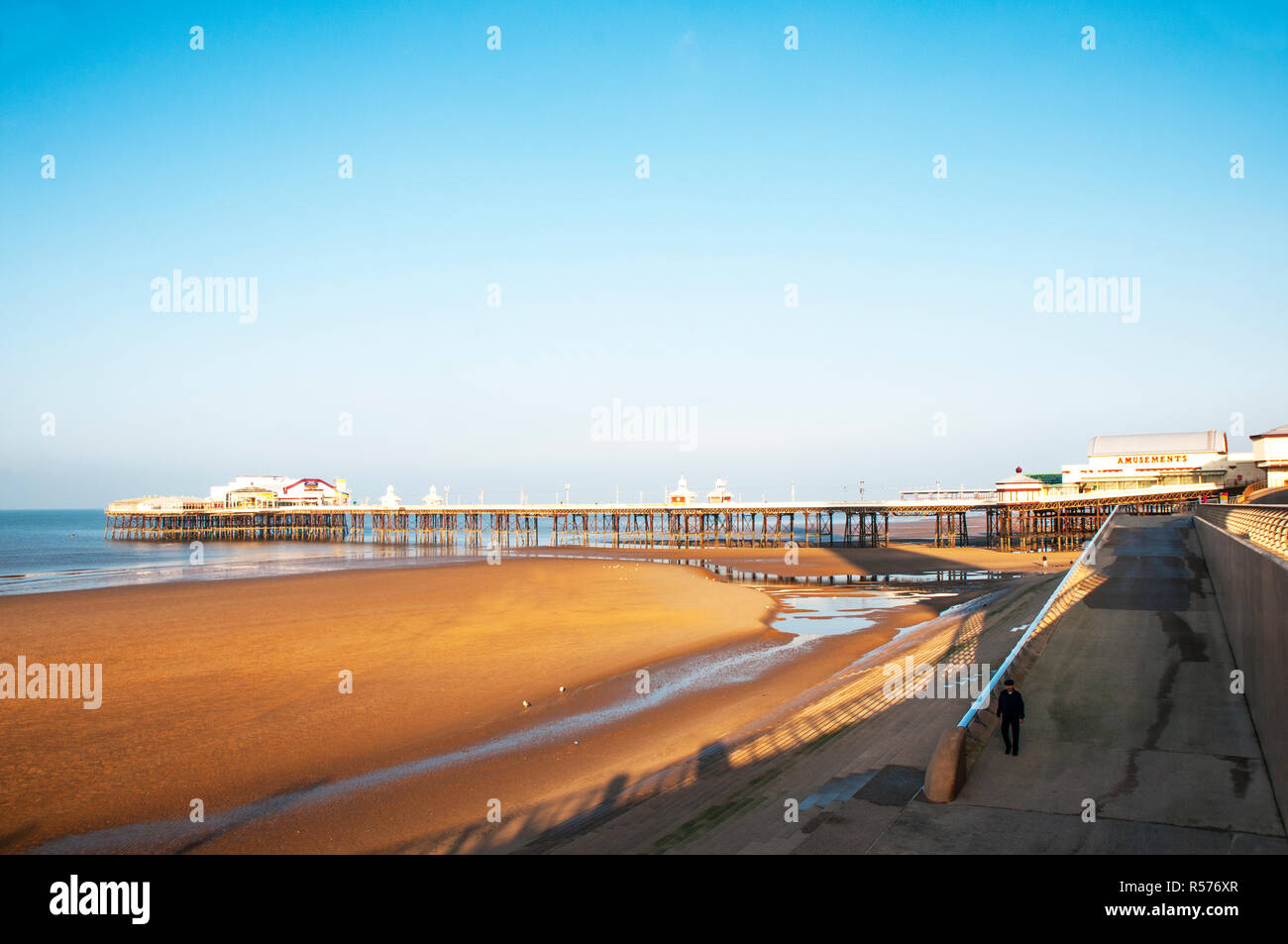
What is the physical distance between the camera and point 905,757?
34.3 feet

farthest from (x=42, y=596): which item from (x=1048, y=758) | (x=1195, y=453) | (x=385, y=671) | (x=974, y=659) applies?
(x=1195, y=453)

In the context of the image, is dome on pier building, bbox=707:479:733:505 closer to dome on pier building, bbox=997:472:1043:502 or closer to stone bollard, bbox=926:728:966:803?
dome on pier building, bbox=997:472:1043:502

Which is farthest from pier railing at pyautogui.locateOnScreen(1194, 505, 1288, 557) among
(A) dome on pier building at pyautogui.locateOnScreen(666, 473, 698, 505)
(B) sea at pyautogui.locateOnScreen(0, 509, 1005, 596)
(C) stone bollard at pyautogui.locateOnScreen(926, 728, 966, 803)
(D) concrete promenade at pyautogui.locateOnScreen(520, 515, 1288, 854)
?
(A) dome on pier building at pyautogui.locateOnScreen(666, 473, 698, 505)

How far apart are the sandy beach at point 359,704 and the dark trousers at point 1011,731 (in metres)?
4.87

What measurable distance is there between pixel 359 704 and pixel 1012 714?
40.2 ft

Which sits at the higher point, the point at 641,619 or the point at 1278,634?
the point at 1278,634

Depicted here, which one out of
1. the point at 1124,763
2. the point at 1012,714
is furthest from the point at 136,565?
the point at 1124,763

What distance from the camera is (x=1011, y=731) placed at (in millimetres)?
10062

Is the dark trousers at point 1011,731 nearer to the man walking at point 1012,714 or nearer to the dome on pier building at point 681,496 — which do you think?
the man walking at point 1012,714

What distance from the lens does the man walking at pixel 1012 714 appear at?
32.1 feet

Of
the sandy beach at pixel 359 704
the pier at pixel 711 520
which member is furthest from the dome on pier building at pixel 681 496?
the sandy beach at pixel 359 704

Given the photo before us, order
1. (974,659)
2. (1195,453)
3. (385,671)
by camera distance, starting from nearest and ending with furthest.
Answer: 1. (974,659)
2. (385,671)
3. (1195,453)
